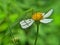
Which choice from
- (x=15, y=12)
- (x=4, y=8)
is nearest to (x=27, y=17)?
(x=4, y=8)

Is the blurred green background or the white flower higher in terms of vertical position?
the white flower

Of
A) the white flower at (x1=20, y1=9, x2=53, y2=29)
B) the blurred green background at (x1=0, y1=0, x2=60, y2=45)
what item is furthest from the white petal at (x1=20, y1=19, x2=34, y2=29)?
the blurred green background at (x1=0, y1=0, x2=60, y2=45)

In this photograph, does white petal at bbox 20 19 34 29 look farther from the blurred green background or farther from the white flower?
the blurred green background

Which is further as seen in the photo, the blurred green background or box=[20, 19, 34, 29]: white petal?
the blurred green background

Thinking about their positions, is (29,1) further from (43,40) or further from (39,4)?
(43,40)

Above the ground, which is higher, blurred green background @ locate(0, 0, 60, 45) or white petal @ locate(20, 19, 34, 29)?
white petal @ locate(20, 19, 34, 29)

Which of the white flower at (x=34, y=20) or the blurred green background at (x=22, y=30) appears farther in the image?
the blurred green background at (x=22, y=30)

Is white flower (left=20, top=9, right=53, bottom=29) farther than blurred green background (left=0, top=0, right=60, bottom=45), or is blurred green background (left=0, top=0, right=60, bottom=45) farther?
blurred green background (left=0, top=0, right=60, bottom=45)

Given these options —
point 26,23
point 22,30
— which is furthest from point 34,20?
point 22,30

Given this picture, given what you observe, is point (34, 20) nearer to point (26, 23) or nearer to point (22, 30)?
point (26, 23)

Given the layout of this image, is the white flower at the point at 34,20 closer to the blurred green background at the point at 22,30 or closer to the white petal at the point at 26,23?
the white petal at the point at 26,23

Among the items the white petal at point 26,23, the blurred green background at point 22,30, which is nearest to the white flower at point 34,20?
the white petal at point 26,23
